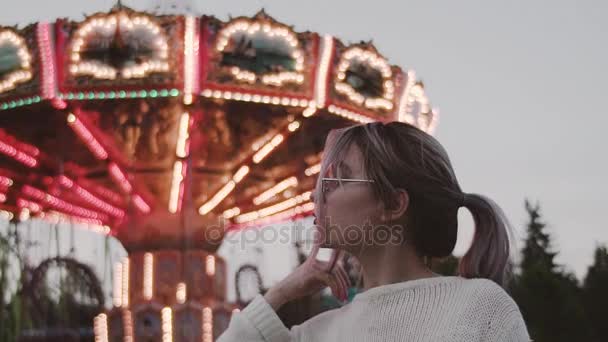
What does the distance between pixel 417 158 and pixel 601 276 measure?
95.6 ft

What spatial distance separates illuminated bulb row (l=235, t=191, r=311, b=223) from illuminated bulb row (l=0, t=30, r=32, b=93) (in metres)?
5.84

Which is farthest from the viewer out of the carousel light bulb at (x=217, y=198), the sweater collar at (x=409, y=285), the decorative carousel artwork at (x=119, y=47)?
the carousel light bulb at (x=217, y=198)

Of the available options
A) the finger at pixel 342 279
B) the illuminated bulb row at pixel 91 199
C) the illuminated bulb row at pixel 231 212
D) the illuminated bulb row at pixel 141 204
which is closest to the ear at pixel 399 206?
the finger at pixel 342 279

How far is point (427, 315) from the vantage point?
1.68 metres

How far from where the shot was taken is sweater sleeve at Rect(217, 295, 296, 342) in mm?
1984

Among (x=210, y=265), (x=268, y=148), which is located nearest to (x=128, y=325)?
(x=210, y=265)

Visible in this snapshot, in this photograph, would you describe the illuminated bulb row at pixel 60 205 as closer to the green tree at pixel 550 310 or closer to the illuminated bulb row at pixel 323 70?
the illuminated bulb row at pixel 323 70

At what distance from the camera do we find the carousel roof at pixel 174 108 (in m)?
9.46

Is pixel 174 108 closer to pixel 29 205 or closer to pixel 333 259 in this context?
pixel 29 205

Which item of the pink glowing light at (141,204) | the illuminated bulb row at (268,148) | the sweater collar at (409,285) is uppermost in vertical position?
the illuminated bulb row at (268,148)

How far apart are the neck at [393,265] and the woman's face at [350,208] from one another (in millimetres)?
48

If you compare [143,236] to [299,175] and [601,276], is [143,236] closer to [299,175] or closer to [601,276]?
[299,175]

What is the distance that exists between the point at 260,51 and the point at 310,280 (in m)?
7.74

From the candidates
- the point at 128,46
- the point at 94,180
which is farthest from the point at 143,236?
the point at 128,46
